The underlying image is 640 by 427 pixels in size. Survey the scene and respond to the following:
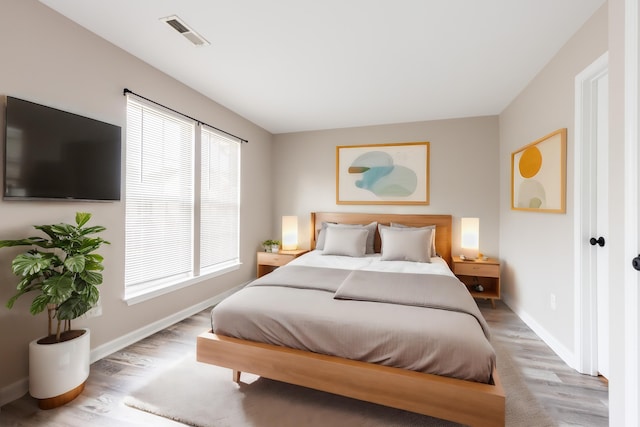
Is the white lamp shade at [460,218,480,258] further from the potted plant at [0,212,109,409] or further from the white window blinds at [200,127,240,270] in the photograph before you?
the potted plant at [0,212,109,409]

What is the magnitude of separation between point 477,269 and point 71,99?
4250 mm

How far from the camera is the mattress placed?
141 centimetres

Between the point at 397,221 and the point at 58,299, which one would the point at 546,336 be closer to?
the point at 397,221

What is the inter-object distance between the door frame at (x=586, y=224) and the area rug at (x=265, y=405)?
21.5 inches

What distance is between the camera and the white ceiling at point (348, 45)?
68.9 inches

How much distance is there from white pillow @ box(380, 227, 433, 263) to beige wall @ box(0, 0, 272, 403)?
2319mm

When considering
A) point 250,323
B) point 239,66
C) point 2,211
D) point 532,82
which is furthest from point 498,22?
point 2,211

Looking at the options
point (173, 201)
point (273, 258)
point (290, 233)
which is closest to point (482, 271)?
point (290, 233)

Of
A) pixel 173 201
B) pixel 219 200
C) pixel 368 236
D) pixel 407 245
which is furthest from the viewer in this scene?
pixel 368 236

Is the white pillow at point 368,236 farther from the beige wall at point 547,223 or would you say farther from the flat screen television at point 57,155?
the flat screen television at point 57,155

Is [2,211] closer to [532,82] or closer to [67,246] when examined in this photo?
[67,246]

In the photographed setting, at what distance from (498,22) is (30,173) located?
328 cm

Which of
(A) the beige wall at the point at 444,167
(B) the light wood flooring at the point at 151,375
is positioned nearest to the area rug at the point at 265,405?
(B) the light wood flooring at the point at 151,375

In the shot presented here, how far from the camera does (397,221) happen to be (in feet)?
12.8
